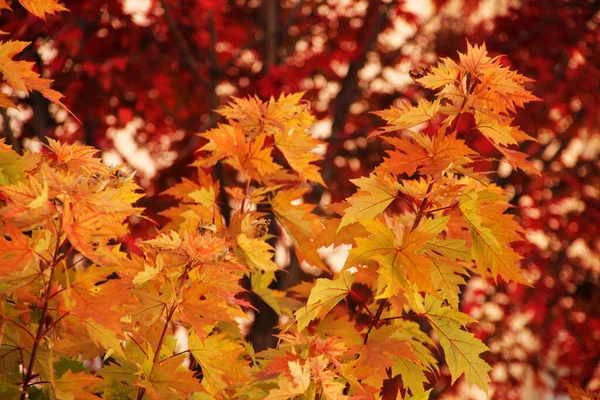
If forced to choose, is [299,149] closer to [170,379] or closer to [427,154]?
[427,154]

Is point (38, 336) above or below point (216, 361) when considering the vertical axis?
above

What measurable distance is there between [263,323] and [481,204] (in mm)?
3377

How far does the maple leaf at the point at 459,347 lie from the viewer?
184 cm

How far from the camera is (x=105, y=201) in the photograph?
1.43m

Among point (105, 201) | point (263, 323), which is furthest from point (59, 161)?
point (263, 323)

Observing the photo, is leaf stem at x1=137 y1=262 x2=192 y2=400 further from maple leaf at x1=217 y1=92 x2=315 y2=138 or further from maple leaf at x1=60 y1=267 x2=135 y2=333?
maple leaf at x1=217 y1=92 x2=315 y2=138

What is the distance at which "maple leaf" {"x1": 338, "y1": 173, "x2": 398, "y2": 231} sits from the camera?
1805 mm

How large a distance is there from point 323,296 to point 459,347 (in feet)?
1.18

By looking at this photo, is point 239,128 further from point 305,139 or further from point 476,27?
point 476,27

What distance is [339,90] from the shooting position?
5.93m

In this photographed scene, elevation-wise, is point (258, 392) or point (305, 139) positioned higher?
point (305, 139)

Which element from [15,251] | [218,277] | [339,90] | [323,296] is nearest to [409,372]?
[323,296]

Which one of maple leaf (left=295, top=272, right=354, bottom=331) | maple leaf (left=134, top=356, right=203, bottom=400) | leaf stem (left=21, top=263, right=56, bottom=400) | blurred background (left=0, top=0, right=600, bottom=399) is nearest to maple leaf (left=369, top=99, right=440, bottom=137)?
maple leaf (left=295, top=272, right=354, bottom=331)

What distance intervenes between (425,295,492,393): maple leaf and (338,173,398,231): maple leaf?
27 cm
